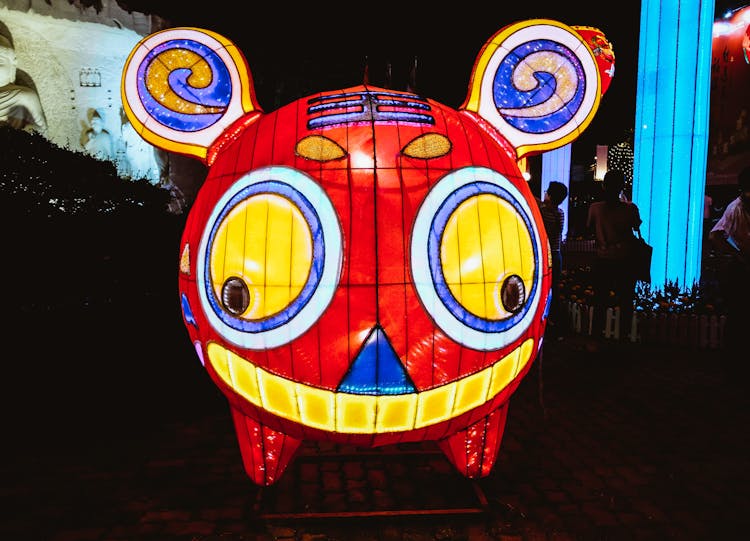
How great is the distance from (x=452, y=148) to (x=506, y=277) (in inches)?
21.9

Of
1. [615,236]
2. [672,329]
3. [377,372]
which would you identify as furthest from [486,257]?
[672,329]

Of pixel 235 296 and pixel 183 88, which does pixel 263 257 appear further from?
pixel 183 88

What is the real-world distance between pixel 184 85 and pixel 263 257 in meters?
1.05

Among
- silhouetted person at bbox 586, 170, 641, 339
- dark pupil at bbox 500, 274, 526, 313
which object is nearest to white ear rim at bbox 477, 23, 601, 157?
dark pupil at bbox 500, 274, 526, 313

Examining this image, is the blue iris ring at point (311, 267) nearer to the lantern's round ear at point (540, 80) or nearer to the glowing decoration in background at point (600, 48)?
the lantern's round ear at point (540, 80)

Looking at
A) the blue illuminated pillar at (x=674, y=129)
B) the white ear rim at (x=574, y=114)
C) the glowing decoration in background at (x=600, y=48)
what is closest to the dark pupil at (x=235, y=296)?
the white ear rim at (x=574, y=114)

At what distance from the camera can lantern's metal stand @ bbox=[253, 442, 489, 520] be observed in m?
2.73

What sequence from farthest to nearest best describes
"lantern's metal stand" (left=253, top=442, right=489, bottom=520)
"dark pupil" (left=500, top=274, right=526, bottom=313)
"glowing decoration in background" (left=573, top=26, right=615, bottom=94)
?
"glowing decoration in background" (left=573, top=26, right=615, bottom=94), "lantern's metal stand" (left=253, top=442, right=489, bottom=520), "dark pupil" (left=500, top=274, right=526, bottom=313)

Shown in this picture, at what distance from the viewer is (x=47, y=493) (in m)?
3.15

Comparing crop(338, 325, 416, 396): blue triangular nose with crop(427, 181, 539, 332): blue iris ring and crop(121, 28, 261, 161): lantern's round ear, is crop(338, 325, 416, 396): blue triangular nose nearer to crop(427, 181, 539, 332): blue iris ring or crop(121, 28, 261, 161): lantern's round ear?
crop(427, 181, 539, 332): blue iris ring

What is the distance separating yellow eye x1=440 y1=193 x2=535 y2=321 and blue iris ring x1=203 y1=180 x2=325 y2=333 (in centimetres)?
46

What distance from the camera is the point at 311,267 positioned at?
2061mm

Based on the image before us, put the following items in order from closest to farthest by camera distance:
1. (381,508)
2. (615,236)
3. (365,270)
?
1. (365,270)
2. (381,508)
3. (615,236)

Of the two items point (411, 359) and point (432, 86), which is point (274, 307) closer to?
point (411, 359)
